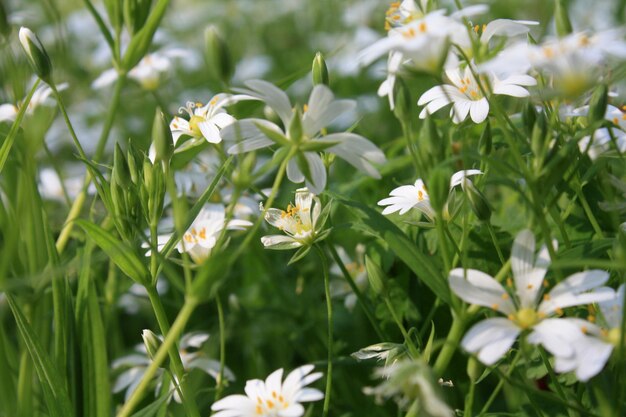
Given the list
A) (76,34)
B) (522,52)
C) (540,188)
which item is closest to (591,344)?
(540,188)

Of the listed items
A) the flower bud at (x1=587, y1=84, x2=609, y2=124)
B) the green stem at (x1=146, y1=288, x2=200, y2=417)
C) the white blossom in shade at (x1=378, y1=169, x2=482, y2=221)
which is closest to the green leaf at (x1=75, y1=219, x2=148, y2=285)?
the green stem at (x1=146, y1=288, x2=200, y2=417)

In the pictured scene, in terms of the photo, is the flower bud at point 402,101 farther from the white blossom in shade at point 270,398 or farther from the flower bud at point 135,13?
the flower bud at point 135,13

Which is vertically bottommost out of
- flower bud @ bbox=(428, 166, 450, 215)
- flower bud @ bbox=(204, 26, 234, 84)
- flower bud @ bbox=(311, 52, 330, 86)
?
flower bud @ bbox=(428, 166, 450, 215)

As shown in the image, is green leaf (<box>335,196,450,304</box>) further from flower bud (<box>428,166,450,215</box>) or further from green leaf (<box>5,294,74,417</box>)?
green leaf (<box>5,294,74,417</box>)

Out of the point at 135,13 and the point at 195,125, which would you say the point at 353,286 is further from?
the point at 135,13

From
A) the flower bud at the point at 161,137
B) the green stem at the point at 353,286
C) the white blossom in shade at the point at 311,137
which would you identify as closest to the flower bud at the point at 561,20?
the white blossom in shade at the point at 311,137

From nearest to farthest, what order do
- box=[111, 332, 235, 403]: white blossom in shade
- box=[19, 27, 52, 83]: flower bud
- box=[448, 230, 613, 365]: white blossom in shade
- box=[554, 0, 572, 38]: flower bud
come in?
box=[448, 230, 613, 365]: white blossom in shade < box=[554, 0, 572, 38]: flower bud < box=[19, 27, 52, 83]: flower bud < box=[111, 332, 235, 403]: white blossom in shade
